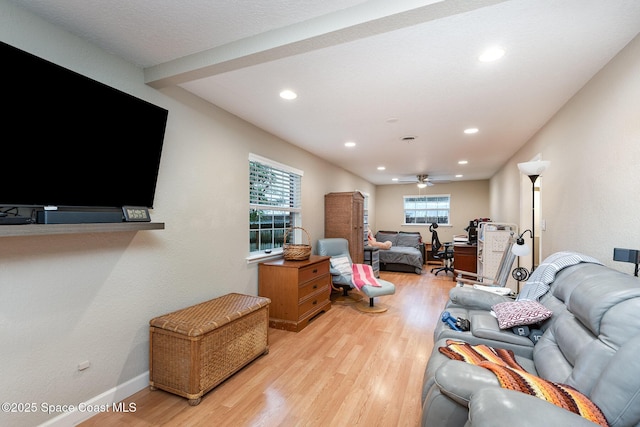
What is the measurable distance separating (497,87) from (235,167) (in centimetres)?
256

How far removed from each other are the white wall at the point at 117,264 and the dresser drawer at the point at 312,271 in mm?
643

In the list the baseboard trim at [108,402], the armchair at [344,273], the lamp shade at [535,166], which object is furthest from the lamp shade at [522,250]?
the baseboard trim at [108,402]

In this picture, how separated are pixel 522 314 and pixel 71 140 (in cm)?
295

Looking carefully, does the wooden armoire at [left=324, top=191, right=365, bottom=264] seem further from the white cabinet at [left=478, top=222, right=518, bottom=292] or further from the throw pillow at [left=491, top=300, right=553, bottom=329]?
the throw pillow at [left=491, top=300, right=553, bottom=329]

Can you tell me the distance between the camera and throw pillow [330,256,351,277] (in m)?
4.54

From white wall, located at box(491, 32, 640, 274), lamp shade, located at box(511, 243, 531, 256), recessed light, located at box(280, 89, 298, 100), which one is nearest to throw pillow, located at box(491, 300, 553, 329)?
white wall, located at box(491, 32, 640, 274)

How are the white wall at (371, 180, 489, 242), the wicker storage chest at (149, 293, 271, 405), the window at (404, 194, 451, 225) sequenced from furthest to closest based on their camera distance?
the window at (404, 194, 451, 225), the white wall at (371, 180, 489, 242), the wicker storage chest at (149, 293, 271, 405)

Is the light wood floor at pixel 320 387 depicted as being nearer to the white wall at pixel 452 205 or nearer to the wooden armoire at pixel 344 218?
the wooden armoire at pixel 344 218

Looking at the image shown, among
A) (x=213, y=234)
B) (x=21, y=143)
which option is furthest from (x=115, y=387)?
(x=21, y=143)

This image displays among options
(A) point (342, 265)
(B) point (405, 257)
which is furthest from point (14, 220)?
(B) point (405, 257)

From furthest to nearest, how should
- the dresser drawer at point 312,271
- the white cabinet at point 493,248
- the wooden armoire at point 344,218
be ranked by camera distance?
the wooden armoire at point 344,218
the white cabinet at point 493,248
the dresser drawer at point 312,271

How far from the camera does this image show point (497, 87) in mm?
2371

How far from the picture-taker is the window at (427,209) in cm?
866

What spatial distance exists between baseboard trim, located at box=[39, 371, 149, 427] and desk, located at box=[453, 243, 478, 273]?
5923 mm
